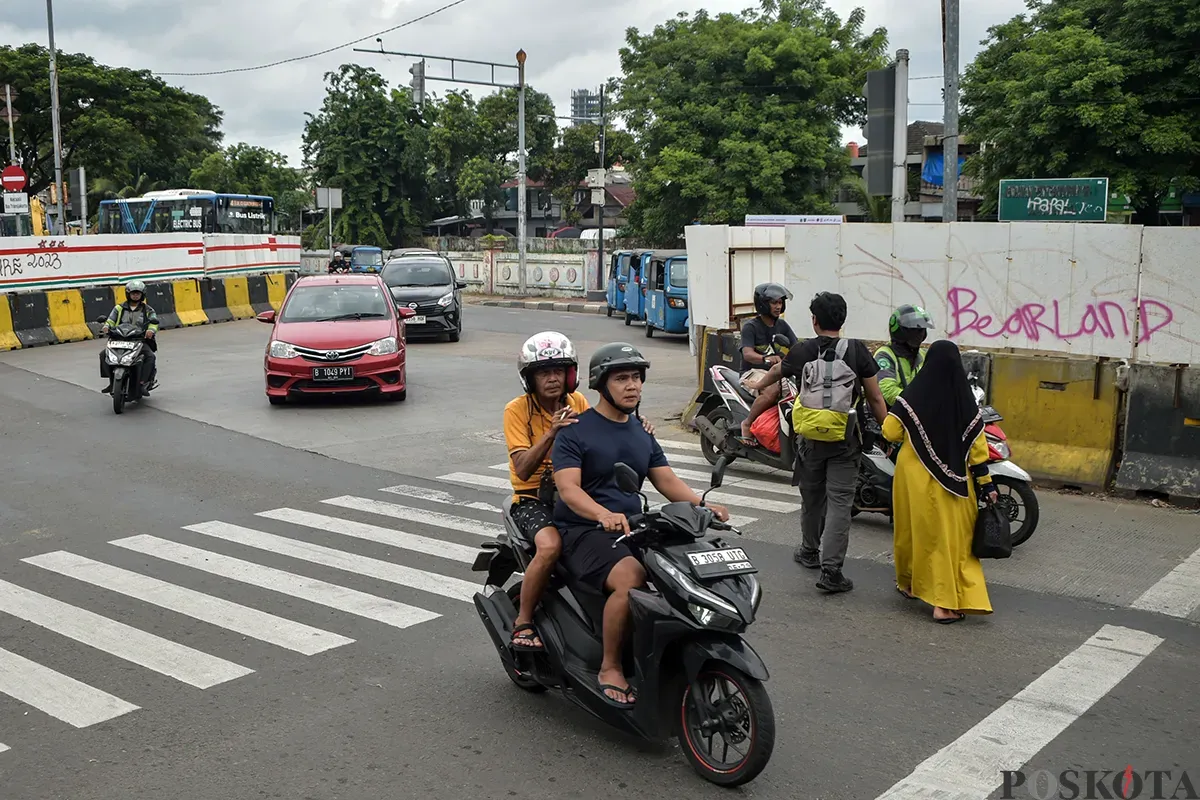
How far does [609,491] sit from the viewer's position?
199 inches

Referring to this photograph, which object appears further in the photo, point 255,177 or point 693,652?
point 255,177

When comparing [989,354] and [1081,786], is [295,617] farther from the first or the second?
[989,354]

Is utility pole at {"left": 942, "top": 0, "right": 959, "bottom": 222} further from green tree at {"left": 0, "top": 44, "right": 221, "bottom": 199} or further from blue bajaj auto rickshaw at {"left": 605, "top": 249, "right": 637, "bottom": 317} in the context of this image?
green tree at {"left": 0, "top": 44, "right": 221, "bottom": 199}

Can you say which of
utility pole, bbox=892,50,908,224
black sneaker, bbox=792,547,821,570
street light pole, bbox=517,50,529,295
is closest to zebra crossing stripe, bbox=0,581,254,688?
black sneaker, bbox=792,547,821,570

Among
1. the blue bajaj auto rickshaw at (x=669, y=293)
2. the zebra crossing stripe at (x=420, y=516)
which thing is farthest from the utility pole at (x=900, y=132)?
the blue bajaj auto rickshaw at (x=669, y=293)

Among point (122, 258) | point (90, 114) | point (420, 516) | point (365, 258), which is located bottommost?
point (420, 516)

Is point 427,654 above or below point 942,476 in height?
below

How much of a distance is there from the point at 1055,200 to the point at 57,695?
10.2 meters

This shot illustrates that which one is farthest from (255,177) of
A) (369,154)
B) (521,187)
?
(521,187)

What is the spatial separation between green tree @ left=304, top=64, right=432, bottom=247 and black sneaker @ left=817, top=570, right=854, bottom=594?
53.6m

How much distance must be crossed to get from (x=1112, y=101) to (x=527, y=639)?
23197mm

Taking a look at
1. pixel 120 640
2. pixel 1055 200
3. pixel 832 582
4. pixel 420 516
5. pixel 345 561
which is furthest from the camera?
pixel 1055 200

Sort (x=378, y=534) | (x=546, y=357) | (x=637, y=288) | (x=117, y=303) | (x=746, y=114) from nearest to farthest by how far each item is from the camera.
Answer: (x=546, y=357) → (x=378, y=534) → (x=117, y=303) → (x=637, y=288) → (x=746, y=114)

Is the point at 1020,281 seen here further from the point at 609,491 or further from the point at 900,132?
the point at 609,491
